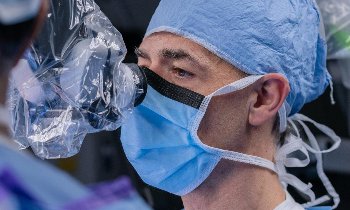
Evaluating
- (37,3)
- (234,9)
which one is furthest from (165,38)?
(37,3)

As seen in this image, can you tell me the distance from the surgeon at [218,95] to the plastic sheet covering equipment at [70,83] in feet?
0.47

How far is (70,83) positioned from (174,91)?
12.4 inches

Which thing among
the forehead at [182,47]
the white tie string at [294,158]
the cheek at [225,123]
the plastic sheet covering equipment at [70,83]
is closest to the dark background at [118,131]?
the white tie string at [294,158]

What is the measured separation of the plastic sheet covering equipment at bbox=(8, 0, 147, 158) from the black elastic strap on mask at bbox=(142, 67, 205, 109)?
92mm

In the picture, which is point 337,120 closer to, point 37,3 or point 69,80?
point 69,80

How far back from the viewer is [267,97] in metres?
1.77

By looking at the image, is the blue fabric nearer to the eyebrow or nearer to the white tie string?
the eyebrow

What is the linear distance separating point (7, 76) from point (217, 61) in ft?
3.14

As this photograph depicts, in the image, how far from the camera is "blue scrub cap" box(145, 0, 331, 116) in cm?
171

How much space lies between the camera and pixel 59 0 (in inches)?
60.7

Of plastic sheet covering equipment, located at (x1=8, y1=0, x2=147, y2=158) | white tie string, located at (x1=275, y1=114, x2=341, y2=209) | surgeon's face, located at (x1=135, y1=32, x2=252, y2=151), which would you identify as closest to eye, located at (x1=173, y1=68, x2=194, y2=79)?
surgeon's face, located at (x1=135, y1=32, x2=252, y2=151)

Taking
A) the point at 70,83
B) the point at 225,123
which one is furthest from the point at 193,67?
the point at 70,83

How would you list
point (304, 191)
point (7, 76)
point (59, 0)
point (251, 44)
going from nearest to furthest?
point (7, 76) → point (59, 0) → point (251, 44) → point (304, 191)

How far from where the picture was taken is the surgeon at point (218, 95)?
1688 mm
